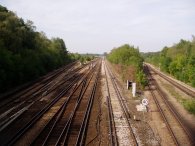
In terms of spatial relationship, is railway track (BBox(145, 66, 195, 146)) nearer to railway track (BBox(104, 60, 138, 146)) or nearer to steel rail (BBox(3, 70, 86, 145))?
railway track (BBox(104, 60, 138, 146))

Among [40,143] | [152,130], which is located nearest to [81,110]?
[152,130]

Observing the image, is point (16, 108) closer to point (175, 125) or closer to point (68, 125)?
point (68, 125)

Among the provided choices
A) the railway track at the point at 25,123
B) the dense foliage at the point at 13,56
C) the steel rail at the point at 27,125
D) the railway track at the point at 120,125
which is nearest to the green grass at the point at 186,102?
the railway track at the point at 120,125

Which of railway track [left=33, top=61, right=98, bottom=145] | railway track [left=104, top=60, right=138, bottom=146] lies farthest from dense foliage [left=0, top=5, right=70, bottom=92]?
railway track [left=104, top=60, right=138, bottom=146]

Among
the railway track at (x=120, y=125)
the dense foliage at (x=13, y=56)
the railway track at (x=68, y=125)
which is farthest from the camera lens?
the dense foliage at (x=13, y=56)

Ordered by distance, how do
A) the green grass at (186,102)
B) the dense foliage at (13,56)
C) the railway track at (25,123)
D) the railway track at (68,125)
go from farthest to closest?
the dense foliage at (13,56)
the green grass at (186,102)
the railway track at (25,123)
the railway track at (68,125)

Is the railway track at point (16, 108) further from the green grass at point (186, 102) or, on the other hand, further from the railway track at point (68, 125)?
the green grass at point (186, 102)

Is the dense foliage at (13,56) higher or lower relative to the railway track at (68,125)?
higher

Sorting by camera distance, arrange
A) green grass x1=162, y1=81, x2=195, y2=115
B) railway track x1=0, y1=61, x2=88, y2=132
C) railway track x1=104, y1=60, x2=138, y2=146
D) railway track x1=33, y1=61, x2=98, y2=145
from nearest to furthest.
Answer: railway track x1=33, y1=61, x2=98, y2=145
railway track x1=104, y1=60, x2=138, y2=146
railway track x1=0, y1=61, x2=88, y2=132
green grass x1=162, y1=81, x2=195, y2=115

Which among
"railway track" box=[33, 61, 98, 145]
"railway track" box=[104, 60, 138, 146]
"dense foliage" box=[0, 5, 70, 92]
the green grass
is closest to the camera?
"railway track" box=[33, 61, 98, 145]

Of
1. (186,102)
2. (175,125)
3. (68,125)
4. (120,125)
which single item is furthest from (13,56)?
(175,125)

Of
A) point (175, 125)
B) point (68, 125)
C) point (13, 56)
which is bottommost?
point (175, 125)

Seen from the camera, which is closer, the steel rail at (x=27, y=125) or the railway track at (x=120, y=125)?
the steel rail at (x=27, y=125)

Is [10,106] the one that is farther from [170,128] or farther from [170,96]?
[170,96]
